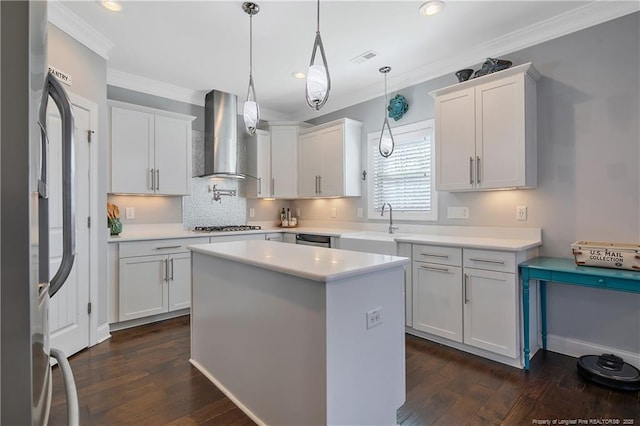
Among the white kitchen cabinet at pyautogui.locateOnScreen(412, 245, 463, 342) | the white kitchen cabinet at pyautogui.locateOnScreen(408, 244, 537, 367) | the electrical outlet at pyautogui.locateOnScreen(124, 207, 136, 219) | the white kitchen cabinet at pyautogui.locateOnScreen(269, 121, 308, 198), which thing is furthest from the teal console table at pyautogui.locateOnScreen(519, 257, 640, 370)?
the electrical outlet at pyautogui.locateOnScreen(124, 207, 136, 219)

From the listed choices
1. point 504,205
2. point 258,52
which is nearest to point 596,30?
point 504,205

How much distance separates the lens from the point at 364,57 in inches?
129

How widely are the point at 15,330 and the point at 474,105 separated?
3191mm

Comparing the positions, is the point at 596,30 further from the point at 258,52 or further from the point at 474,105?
the point at 258,52

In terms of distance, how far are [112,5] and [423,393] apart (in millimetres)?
3494

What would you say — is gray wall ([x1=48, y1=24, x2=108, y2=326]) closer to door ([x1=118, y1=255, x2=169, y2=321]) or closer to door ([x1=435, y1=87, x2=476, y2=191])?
door ([x1=118, y1=255, x2=169, y2=321])

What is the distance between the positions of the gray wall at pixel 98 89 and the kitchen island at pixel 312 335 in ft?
5.23

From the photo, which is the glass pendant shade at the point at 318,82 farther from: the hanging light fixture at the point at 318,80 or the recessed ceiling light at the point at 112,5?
the recessed ceiling light at the point at 112,5

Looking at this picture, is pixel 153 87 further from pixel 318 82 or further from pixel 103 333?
pixel 318 82

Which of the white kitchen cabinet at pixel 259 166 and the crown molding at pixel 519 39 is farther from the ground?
the crown molding at pixel 519 39

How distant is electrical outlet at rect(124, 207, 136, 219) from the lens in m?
3.70

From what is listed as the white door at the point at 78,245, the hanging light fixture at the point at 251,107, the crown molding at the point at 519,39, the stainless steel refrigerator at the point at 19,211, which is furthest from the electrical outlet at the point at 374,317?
the crown molding at the point at 519,39

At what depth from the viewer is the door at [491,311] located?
95.7 inches

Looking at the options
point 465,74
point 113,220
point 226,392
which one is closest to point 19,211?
point 226,392
